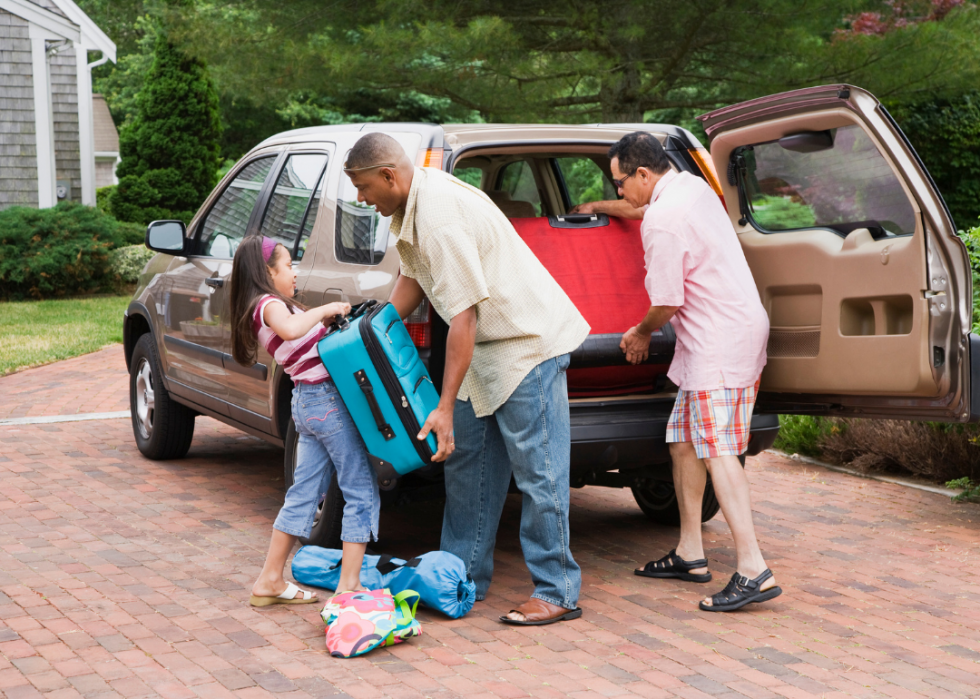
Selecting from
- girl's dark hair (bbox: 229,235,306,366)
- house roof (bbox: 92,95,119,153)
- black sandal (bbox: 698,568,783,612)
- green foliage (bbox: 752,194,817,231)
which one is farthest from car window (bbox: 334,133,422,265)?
house roof (bbox: 92,95,119,153)

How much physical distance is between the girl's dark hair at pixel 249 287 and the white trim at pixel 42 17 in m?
16.5

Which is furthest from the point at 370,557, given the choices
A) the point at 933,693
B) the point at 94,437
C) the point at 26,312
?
the point at 26,312

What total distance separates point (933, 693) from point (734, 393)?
1375 millimetres

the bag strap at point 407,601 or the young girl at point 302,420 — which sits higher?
the young girl at point 302,420

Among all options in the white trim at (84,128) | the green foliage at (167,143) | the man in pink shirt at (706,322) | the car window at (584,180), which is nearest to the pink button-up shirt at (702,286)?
the man in pink shirt at (706,322)

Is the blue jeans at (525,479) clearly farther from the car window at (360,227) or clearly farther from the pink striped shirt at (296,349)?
the car window at (360,227)

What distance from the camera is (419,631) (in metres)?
4.04

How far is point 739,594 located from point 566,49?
10.6 m

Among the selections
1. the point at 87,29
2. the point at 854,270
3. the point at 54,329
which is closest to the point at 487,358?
the point at 854,270

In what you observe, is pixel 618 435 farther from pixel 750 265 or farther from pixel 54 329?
pixel 54 329

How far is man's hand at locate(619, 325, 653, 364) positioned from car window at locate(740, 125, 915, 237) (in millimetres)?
932

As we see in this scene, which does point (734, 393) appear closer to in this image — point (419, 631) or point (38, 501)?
point (419, 631)

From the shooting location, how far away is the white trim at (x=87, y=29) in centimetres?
1955

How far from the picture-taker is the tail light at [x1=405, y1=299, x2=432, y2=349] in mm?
4332
